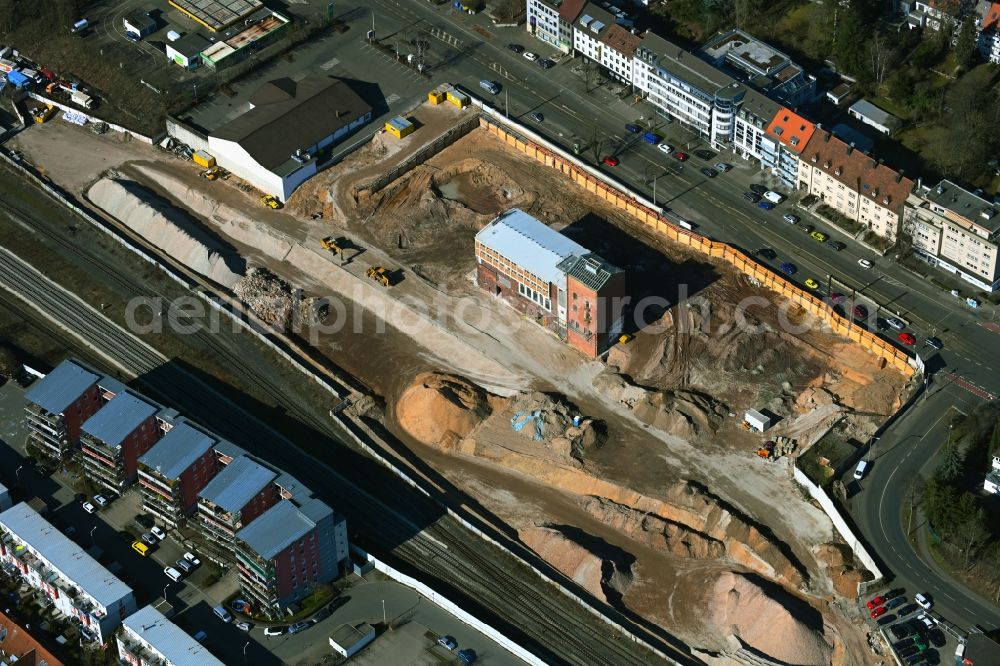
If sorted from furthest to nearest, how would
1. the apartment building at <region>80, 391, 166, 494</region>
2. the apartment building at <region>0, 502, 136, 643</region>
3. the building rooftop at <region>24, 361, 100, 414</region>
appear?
the building rooftop at <region>24, 361, 100, 414</region> → the apartment building at <region>80, 391, 166, 494</region> → the apartment building at <region>0, 502, 136, 643</region>

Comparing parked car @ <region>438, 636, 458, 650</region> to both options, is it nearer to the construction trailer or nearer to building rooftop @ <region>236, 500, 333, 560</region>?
building rooftop @ <region>236, 500, 333, 560</region>

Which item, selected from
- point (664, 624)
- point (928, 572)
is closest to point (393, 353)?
point (664, 624)

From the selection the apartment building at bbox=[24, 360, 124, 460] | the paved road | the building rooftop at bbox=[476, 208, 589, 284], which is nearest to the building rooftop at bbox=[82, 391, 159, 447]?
the apartment building at bbox=[24, 360, 124, 460]

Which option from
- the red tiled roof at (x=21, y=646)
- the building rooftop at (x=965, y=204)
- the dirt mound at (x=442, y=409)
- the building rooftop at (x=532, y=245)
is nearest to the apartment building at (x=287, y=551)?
the red tiled roof at (x=21, y=646)

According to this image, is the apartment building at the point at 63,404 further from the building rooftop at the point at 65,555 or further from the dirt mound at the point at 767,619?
the dirt mound at the point at 767,619

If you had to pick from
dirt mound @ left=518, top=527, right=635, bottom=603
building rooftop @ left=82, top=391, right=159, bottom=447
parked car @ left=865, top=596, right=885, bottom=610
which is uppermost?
building rooftop @ left=82, top=391, right=159, bottom=447

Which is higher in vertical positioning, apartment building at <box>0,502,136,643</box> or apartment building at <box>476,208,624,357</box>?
apartment building at <box>476,208,624,357</box>

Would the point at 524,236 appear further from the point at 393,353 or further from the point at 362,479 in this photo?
the point at 362,479
